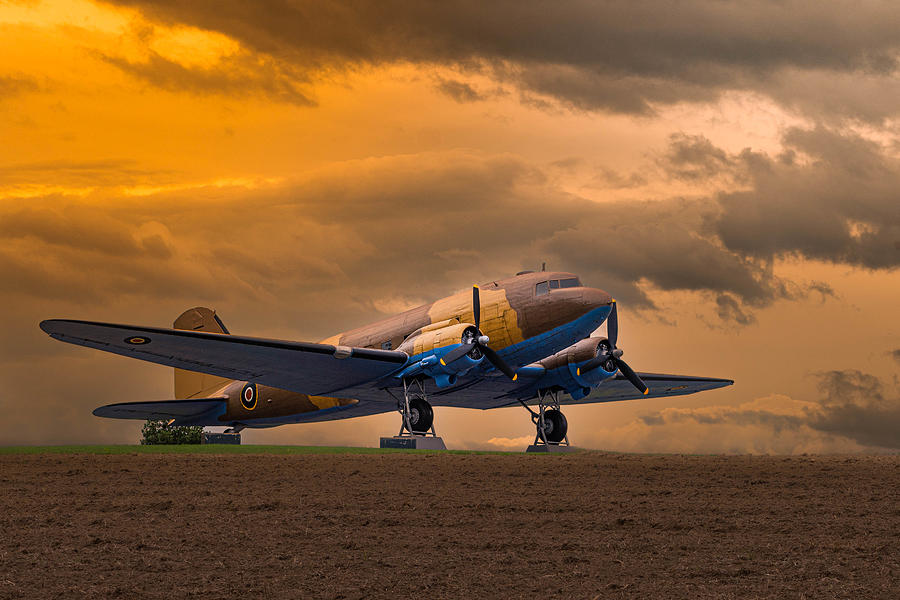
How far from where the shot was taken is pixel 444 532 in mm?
13492

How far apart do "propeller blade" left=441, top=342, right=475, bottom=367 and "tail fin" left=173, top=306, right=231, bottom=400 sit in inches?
752

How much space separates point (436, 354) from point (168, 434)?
17.6m

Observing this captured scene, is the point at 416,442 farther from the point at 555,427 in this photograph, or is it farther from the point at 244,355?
the point at 555,427

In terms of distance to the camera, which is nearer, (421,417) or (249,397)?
(421,417)

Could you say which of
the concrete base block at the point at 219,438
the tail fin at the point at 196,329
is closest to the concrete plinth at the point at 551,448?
the concrete base block at the point at 219,438

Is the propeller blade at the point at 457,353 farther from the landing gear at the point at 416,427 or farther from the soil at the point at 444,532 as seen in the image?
the soil at the point at 444,532

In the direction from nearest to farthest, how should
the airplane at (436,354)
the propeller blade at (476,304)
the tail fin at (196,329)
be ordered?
the airplane at (436,354) → the propeller blade at (476,304) → the tail fin at (196,329)

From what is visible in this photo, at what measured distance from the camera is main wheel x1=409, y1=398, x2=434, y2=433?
98.7 ft

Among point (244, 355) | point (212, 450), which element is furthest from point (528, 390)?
point (212, 450)

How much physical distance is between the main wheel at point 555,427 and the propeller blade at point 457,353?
8.14 meters

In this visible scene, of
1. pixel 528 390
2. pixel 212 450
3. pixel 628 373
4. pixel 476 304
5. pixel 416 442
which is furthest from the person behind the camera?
pixel 528 390

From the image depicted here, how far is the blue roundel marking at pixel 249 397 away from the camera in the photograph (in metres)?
40.7

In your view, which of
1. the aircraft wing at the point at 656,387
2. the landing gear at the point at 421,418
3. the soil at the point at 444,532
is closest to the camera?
the soil at the point at 444,532

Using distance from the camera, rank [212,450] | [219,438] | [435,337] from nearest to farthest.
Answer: [212,450] < [435,337] < [219,438]
